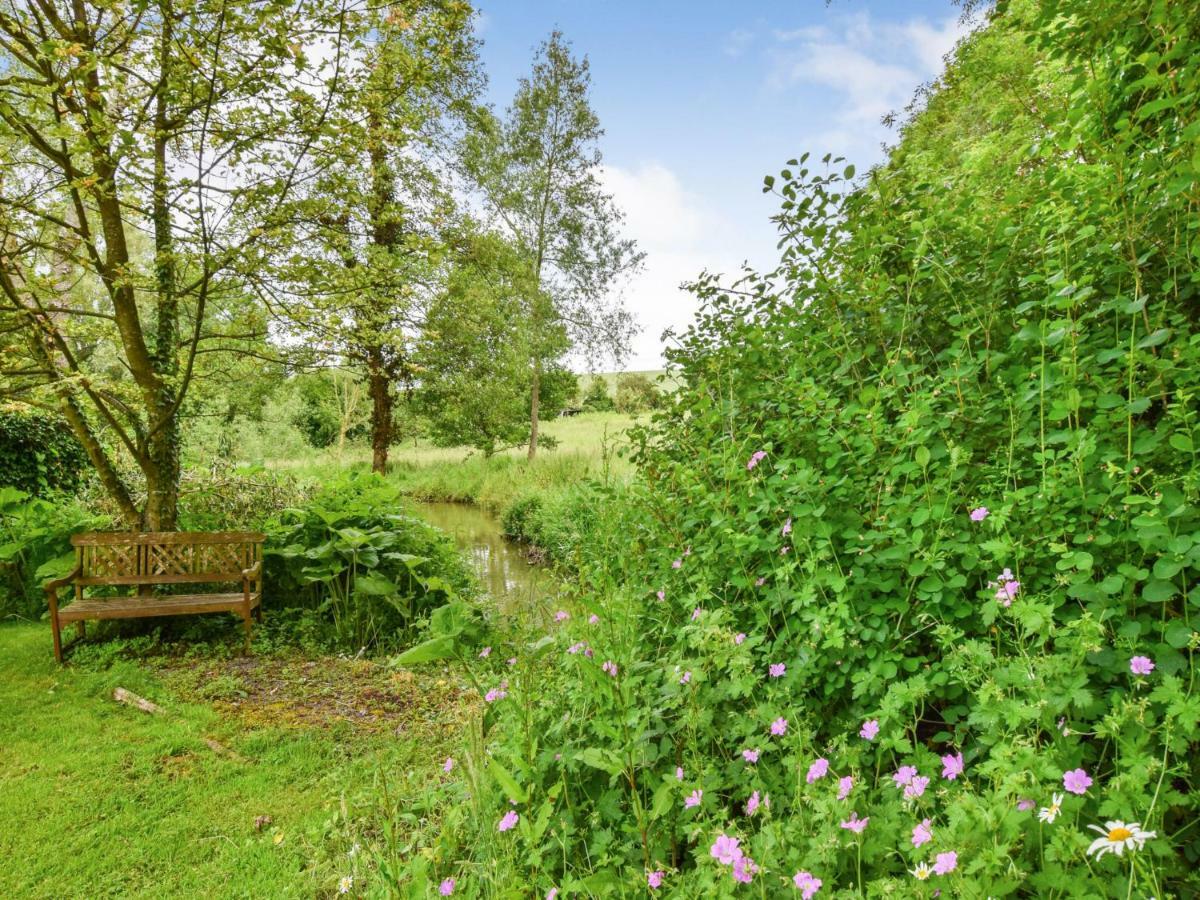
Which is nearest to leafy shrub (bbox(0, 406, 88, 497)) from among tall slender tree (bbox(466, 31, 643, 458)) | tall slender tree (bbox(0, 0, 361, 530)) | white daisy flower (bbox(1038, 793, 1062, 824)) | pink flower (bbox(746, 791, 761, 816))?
tall slender tree (bbox(0, 0, 361, 530))

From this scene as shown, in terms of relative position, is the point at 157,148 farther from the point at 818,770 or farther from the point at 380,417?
the point at 380,417

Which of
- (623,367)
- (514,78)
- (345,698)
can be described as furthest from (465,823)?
(514,78)

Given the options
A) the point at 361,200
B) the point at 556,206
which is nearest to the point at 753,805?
the point at 361,200

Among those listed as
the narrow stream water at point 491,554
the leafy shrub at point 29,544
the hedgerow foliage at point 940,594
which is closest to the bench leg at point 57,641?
the leafy shrub at point 29,544

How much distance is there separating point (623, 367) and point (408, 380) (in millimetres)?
8098

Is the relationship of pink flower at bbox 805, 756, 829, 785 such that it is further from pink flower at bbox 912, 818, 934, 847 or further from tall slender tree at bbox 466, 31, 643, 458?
tall slender tree at bbox 466, 31, 643, 458

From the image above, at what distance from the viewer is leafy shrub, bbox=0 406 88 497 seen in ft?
21.2

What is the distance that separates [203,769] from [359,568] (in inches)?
92.8

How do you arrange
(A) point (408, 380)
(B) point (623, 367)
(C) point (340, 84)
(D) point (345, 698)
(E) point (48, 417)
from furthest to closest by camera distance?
(B) point (623, 367) → (A) point (408, 380) → (E) point (48, 417) → (C) point (340, 84) → (D) point (345, 698)

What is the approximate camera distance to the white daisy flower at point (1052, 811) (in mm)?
968

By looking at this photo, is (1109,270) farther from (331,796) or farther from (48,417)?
(48,417)

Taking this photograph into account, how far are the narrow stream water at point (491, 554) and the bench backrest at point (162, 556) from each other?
2.32 m

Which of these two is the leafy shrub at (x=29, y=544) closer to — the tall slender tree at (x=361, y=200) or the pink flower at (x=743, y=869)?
the tall slender tree at (x=361, y=200)

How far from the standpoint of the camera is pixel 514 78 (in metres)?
16.1
